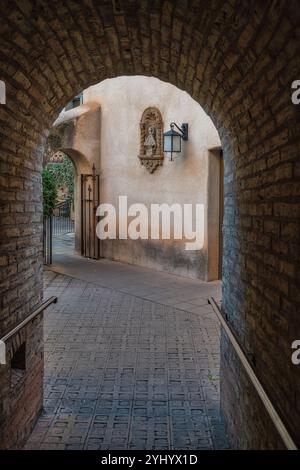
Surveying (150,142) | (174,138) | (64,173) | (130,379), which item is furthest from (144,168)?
(64,173)

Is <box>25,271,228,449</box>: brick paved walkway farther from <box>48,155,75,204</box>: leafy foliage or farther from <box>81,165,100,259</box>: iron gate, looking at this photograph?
<box>48,155,75,204</box>: leafy foliage

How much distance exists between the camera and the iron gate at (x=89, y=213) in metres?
11.1

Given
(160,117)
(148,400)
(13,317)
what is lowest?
(148,400)

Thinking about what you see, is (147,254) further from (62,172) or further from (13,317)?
(62,172)

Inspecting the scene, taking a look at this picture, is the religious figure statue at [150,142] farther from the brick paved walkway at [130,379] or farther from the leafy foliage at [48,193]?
the brick paved walkway at [130,379]

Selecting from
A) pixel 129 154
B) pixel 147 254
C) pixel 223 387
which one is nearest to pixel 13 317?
pixel 223 387

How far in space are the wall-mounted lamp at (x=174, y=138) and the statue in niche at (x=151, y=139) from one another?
34.5 inches

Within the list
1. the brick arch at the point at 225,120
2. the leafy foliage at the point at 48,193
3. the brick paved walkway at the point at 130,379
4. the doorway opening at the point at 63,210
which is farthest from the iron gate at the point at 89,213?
the brick arch at the point at 225,120

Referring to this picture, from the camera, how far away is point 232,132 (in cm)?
295

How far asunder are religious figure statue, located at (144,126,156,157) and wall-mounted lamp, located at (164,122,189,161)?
0.96 metres

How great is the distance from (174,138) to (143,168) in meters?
1.75

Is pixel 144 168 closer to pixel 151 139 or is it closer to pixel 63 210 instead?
pixel 151 139

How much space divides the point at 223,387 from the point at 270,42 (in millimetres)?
2765

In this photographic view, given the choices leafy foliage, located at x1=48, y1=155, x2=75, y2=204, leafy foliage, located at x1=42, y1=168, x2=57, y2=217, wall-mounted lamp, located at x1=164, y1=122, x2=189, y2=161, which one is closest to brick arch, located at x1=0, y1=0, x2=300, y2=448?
wall-mounted lamp, located at x1=164, y1=122, x2=189, y2=161
